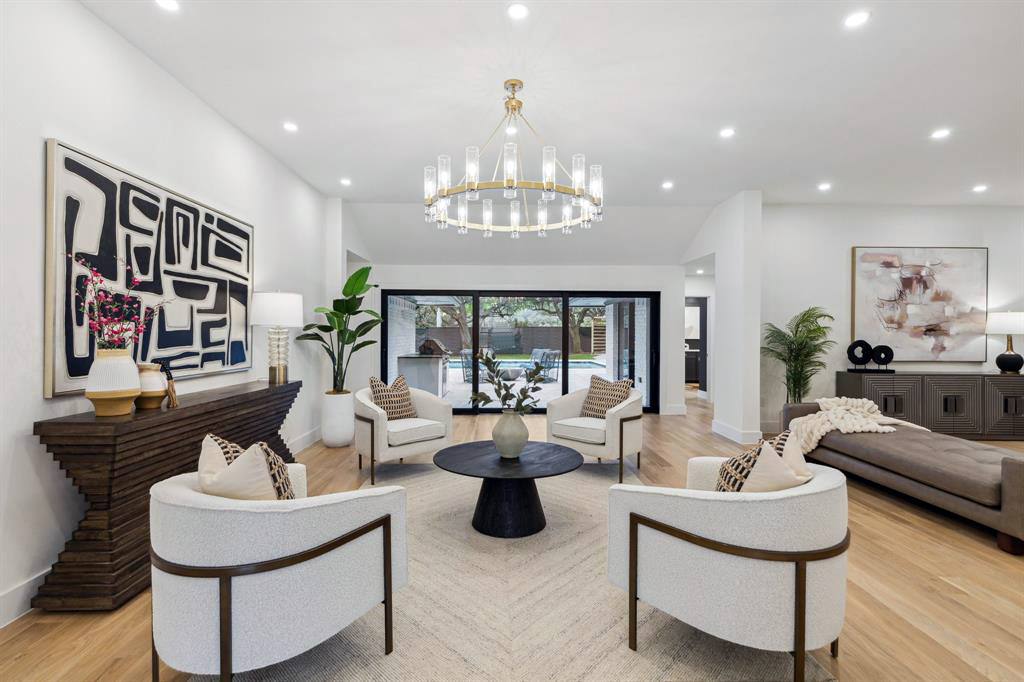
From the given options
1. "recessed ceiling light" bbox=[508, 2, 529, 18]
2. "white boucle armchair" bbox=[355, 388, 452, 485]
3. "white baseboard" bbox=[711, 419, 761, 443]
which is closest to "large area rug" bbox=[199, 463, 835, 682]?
"white boucle armchair" bbox=[355, 388, 452, 485]

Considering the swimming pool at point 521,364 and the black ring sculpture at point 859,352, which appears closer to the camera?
the black ring sculpture at point 859,352

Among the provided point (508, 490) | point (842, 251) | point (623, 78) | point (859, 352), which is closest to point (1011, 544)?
point (508, 490)

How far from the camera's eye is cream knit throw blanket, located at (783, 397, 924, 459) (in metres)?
4.15

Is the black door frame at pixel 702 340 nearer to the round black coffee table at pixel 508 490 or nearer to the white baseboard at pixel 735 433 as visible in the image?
the white baseboard at pixel 735 433

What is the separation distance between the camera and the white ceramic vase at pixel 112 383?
7.31 feet

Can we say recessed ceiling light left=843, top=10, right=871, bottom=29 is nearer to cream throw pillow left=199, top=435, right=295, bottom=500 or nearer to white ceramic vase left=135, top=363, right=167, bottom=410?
cream throw pillow left=199, top=435, right=295, bottom=500

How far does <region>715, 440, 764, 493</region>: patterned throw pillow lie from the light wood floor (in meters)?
0.70

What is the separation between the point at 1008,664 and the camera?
1.87 meters

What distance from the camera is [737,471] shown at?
2043mm

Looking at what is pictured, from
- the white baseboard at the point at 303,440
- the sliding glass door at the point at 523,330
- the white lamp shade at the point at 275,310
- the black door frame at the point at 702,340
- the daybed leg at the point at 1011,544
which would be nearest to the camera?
the daybed leg at the point at 1011,544

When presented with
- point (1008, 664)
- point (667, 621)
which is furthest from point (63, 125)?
point (1008, 664)

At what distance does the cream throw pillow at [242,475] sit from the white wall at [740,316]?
512 cm

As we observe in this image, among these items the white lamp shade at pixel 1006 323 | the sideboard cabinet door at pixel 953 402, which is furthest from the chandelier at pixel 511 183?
the white lamp shade at pixel 1006 323

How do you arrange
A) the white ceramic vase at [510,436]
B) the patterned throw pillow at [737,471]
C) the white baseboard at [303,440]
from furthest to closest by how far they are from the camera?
the white baseboard at [303,440], the white ceramic vase at [510,436], the patterned throw pillow at [737,471]
